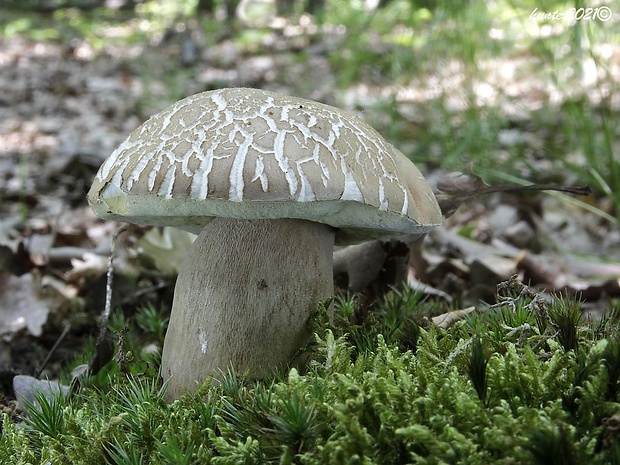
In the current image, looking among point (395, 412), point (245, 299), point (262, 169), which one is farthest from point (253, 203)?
point (395, 412)

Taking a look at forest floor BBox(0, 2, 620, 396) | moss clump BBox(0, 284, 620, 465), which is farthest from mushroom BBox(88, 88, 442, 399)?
forest floor BBox(0, 2, 620, 396)

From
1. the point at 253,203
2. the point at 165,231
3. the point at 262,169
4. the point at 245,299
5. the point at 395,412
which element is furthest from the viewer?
the point at 165,231

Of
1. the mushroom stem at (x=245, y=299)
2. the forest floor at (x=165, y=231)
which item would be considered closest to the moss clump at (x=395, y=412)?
the mushroom stem at (x=245, y=299)

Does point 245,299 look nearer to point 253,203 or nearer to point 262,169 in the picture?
point 253,203

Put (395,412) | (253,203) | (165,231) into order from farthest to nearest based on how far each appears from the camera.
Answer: (165,231)
(253,203)
(395,412)

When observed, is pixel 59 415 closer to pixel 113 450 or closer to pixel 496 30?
pixel 113 450

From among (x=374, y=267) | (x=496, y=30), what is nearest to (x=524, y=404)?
(x=374, y=267)
